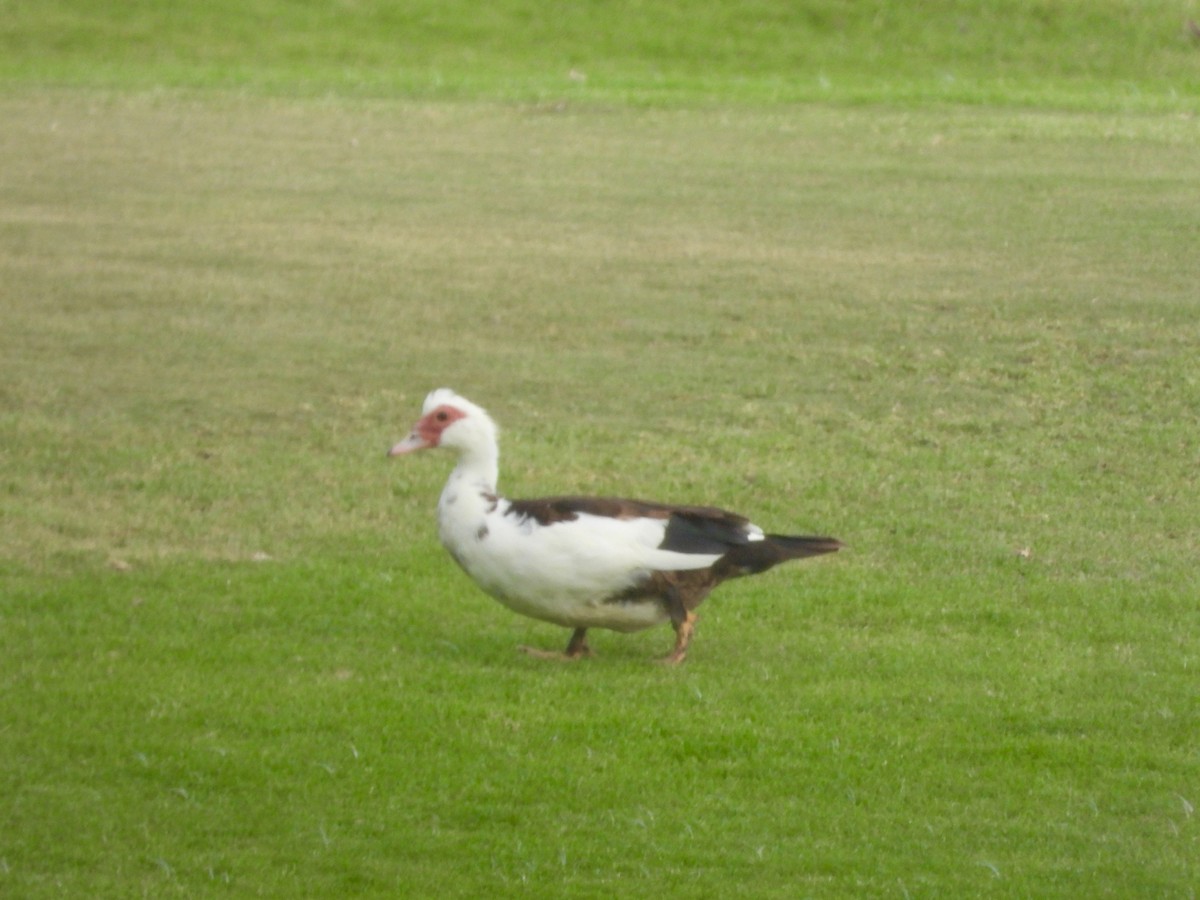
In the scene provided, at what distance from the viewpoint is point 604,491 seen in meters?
10.6

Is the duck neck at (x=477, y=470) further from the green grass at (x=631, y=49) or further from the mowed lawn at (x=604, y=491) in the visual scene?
the green grass at (x=631, y=49)

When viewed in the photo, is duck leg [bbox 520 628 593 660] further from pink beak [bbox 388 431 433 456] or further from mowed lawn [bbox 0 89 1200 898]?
pink beak [bbox 388 431 433 456]

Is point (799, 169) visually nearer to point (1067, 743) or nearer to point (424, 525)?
point (424, 525)

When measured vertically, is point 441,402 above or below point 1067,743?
above

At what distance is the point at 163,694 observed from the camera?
7551mm

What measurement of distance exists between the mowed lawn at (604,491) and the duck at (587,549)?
29 centimetres

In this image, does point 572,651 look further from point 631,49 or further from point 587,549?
point 631,49

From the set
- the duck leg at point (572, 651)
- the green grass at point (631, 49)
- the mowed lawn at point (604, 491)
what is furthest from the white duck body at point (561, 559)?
the green grass at point (631, 49)

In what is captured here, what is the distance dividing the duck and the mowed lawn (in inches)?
11.3

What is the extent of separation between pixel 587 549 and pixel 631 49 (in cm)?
2487

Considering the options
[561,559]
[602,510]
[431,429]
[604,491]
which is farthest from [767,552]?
[604,491]

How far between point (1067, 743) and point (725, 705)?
4.15 ft

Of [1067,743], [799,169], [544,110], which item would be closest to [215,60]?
[544,110]

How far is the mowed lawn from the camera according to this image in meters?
6.36
